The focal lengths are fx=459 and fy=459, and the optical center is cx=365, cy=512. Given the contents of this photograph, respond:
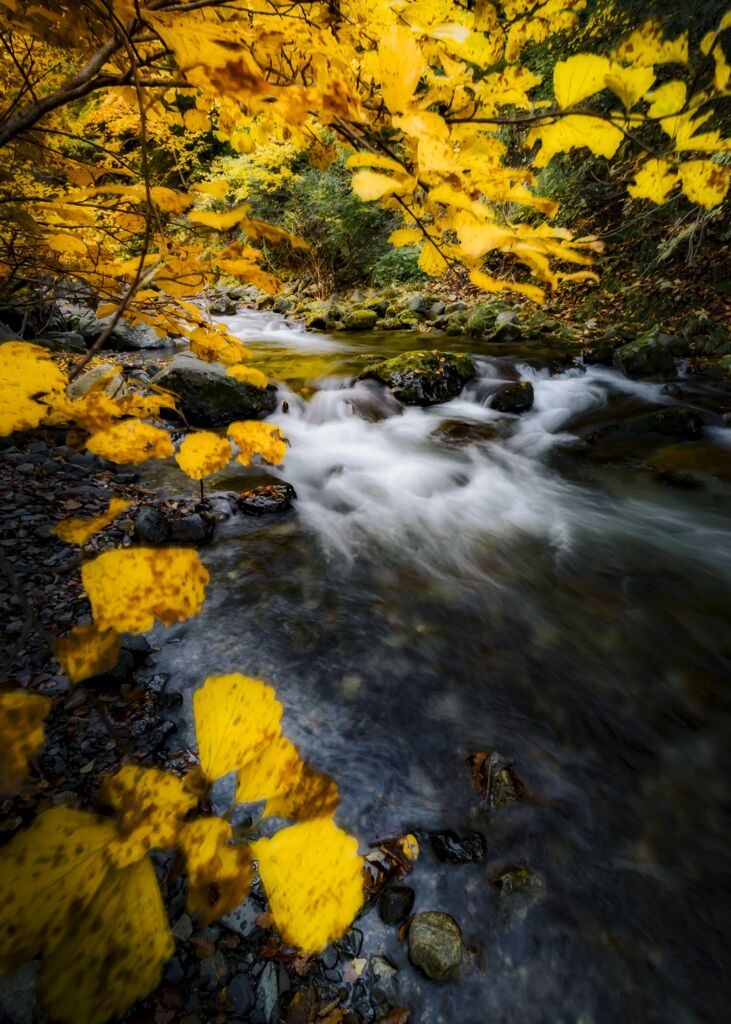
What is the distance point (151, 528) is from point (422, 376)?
476cm

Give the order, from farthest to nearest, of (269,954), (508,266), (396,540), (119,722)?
1. (508,266)
2. (396,540)
3. (119,722)
4. (269,954)

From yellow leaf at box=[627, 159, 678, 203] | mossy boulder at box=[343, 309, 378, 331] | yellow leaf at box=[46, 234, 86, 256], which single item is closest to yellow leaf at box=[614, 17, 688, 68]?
yellow leaf at box=[627, 159, 678, 203]

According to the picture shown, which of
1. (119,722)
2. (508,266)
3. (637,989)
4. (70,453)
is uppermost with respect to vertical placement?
(508,266)

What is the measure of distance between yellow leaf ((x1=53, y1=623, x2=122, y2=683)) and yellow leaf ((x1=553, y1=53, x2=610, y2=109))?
1.45 meters

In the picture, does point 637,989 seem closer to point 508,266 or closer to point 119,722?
point 119,722

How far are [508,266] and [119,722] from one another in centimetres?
1256

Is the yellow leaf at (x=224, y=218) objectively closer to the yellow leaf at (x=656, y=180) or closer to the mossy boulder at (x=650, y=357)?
the yellow leaf at (x=656, y=180)

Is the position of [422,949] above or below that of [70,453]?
below

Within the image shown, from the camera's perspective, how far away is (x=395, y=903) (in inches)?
64.7

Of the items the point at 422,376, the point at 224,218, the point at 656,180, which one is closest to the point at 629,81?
the point at 656,180

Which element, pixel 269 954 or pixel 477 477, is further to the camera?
pixel 477 477

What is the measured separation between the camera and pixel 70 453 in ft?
14.8

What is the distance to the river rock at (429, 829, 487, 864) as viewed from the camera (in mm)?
1803

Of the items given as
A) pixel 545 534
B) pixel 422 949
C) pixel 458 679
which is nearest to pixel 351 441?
pixel 545 534
